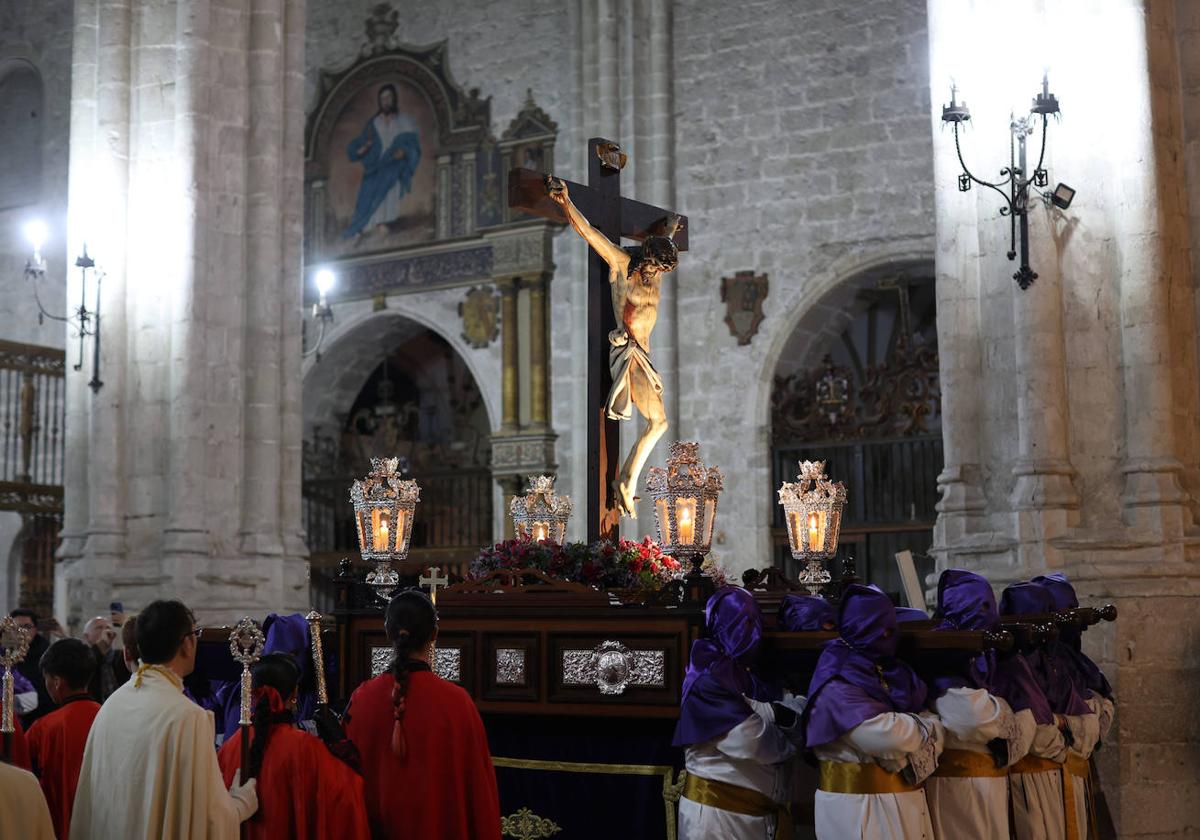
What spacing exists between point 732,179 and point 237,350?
560cm

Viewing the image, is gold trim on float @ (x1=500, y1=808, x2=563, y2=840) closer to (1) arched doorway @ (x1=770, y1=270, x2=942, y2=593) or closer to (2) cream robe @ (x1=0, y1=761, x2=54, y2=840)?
(2) cream robe @ (x1=0, y1=761, x2=54, y2=840)

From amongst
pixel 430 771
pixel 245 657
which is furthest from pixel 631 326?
pixel 245 657

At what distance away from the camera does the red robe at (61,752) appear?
15.6ft

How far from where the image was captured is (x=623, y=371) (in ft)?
24.4

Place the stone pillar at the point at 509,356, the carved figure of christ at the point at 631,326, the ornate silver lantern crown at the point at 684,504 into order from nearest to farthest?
1. the ornate silver lantern crown at the point at 684,504
2. the carved figure of christ at the point at 631,326
3. the stone pillar at the point at 509,356

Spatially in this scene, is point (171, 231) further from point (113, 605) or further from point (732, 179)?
point (732, 179)

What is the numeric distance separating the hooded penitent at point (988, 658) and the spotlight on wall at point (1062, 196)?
10.1 feet

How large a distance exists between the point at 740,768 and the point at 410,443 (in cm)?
1220

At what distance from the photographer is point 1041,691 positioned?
5719 millimetres

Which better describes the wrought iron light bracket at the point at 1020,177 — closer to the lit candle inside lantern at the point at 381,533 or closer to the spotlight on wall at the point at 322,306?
the lit candle inside lantern at the point at 381,533

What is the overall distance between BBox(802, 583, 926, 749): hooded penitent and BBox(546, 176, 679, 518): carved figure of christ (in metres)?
2.48

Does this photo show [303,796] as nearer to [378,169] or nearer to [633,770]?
[633,770]

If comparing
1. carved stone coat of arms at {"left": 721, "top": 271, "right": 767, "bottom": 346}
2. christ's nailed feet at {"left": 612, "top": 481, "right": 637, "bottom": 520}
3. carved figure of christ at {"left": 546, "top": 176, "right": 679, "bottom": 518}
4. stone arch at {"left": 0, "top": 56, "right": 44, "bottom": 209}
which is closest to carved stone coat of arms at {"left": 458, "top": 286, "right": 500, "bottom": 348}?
carved stone coat of arms at {"left": 721, "top": 271, "right": 767, "bottom": 346}

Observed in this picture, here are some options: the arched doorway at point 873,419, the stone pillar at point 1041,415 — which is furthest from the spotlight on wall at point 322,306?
the stone pillar at point 1041,415
